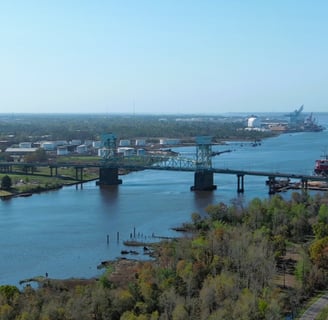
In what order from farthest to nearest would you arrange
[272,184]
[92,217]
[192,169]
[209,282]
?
[192,169] → [272,184] → [92,217] → [209,282]

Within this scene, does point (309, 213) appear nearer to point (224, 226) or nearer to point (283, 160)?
point (224, 226)

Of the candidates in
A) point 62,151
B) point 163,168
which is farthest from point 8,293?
point 62,151

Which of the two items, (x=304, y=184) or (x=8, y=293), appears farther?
(x=304, y=184)

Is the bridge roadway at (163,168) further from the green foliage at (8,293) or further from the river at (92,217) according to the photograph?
the green foliage at (8,293)

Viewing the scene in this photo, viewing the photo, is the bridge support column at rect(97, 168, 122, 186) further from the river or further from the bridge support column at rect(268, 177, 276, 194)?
the bridge support column at rect(268, 177, 276, 194)

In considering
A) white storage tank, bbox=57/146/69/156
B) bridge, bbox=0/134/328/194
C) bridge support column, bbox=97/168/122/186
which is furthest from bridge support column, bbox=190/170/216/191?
white storage tank, bbox=57/146/69/156

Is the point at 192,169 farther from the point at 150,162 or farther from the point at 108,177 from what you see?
the point at 150,162

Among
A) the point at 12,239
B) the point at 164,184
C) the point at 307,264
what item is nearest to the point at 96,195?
the point at 164,184
